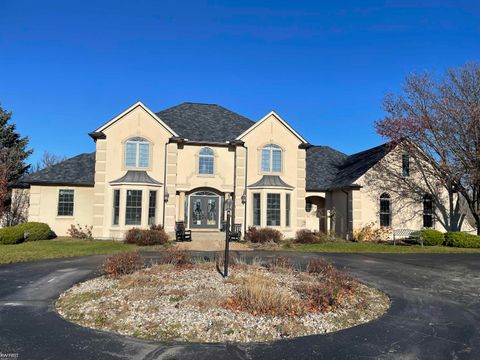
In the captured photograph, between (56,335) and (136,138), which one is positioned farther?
(136,138)

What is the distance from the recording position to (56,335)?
5.90 metres

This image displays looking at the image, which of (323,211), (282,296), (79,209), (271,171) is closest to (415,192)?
(323,211)

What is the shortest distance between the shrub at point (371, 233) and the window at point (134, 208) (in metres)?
14.2

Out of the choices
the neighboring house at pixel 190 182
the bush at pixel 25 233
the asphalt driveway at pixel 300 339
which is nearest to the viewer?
the asphalt driveway at pixel 300 339

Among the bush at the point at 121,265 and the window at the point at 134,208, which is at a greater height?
the window at the point at 134,208

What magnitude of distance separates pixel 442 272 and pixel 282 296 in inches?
343

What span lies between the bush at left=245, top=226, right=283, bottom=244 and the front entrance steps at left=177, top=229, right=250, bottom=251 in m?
1.00

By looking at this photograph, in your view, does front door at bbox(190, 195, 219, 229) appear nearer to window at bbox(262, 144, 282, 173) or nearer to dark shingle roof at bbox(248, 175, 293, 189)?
dark shingle roof at bbox(248, 175, 293, 189)

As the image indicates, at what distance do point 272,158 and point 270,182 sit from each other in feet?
6.17

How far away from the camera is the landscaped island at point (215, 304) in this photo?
6254 millimetres

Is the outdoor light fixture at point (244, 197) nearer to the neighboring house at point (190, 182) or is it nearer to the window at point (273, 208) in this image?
the neighboring house at point (190, 182)

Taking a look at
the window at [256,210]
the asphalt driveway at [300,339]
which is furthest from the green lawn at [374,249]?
the asphalt driveway at [300,339]

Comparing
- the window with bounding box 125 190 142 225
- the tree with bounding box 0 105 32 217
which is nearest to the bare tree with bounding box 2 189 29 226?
the tree with bounding box 0 105 32 217

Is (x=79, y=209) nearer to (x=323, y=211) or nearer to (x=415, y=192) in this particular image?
(x=323, y=211)
